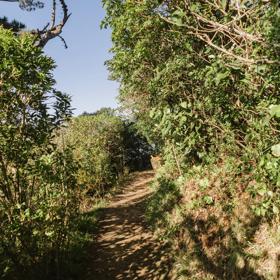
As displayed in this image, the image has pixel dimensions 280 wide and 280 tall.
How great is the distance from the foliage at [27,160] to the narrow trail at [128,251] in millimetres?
1608

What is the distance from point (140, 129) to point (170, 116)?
17.8 metres

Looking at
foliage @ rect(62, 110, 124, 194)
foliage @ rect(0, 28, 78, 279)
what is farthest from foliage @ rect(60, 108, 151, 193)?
foliage @ rect(0, 28, 78, 279)

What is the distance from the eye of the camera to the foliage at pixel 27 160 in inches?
217

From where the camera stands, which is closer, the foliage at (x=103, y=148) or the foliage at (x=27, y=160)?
the foliage at (x=27, y=160)

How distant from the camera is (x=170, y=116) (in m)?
3.11

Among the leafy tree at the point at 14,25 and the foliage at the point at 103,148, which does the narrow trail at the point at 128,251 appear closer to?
the foliage at the point at 103,148

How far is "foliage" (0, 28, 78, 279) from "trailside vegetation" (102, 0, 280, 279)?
218 cm

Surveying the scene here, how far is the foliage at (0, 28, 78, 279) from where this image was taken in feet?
18.1

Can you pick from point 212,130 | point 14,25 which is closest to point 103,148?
point 14,25

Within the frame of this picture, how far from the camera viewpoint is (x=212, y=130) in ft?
22.1

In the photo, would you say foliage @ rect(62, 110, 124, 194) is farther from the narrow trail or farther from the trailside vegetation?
the trailside vegetation

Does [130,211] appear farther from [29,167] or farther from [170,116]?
[170,116]

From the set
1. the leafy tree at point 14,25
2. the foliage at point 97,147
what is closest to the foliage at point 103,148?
the foliage at point 97,147

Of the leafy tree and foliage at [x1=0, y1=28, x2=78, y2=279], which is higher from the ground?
the leafy tree
